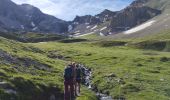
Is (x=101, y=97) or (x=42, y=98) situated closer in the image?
(x=42, y=98)

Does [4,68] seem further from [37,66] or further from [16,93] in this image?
[37,66]

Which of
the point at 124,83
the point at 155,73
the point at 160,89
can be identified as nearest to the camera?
the point at 160,89

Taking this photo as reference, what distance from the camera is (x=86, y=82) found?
7788 centimetres

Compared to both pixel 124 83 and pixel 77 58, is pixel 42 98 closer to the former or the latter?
pixel 124 83

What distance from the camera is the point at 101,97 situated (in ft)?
208

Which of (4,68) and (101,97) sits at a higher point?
(4,68)

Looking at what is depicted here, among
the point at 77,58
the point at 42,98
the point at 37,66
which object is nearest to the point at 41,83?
the point at 42,98

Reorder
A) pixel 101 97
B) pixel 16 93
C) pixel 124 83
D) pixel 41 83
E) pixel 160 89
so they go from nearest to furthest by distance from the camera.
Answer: pixel 16 93 → pixel 41 83 → pixel 101 97 → pixel 160 89 → pixel 124 83

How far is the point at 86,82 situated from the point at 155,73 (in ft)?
71.4

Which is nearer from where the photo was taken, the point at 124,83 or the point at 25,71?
the point at 25,71

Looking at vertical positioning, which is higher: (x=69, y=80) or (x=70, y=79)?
(x=70, y=79)

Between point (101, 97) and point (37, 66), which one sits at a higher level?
point (37, 66)

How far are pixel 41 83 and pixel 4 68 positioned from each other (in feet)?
20.3

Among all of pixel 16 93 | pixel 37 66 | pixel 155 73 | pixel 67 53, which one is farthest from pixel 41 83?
pixel 67 53
